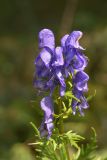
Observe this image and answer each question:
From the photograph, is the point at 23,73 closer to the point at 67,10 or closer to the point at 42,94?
the point at 67,10

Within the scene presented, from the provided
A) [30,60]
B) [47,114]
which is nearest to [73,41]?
[47,114]

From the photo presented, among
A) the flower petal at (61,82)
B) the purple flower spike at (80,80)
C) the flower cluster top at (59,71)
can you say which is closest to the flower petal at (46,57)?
the flower cluster top at (59,71)

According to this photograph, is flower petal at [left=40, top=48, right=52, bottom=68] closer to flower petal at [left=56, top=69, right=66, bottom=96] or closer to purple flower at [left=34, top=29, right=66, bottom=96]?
purple flower at [left=34, top=29, right=66, bottom=96]

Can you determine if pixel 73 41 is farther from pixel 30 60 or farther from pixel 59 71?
pixel 30 60

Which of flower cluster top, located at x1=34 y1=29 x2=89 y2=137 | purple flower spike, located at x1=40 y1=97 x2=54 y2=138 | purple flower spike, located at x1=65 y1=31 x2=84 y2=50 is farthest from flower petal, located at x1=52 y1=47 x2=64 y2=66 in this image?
purple flower spike, located at x1=40 y1=97 x2=54 y2=138

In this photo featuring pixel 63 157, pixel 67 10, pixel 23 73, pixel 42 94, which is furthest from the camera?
pixel 67 10

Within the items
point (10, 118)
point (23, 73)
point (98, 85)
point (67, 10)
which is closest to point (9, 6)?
point (67, 10)
